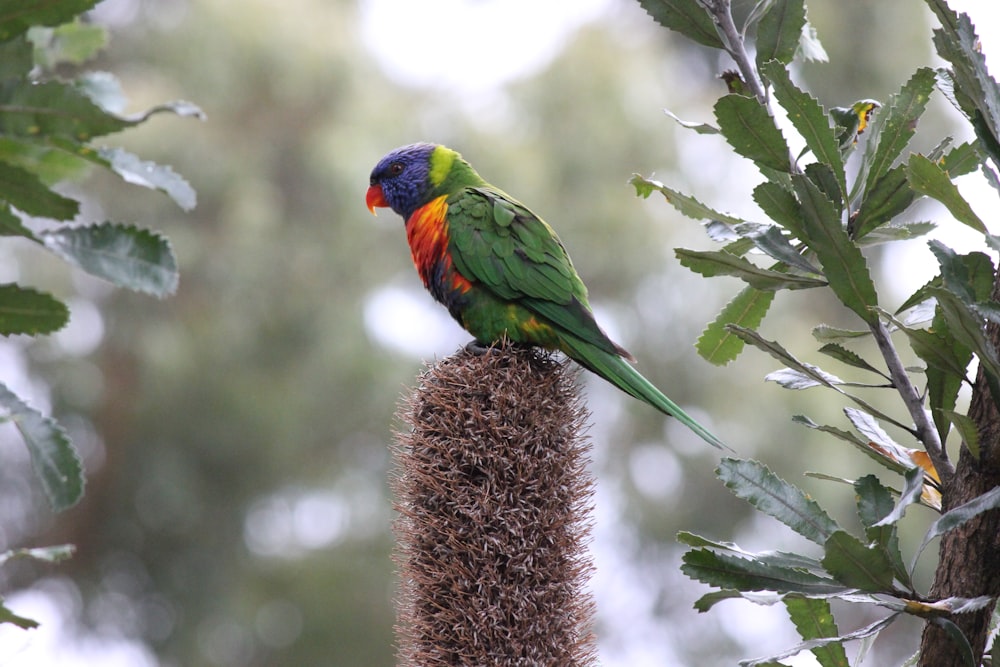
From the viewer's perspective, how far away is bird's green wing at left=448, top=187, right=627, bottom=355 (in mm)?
2422

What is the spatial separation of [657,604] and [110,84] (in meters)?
6.39

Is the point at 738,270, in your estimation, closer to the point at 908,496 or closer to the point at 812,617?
the point at 908,496

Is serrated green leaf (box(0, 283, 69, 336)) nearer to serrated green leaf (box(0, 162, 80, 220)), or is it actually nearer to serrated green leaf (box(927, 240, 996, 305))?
serrated green leaf (box(0, 162, 80, 220))

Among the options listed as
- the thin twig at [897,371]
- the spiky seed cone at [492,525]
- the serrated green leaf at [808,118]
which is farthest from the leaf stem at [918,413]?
the spiky seed cone at [492,525]

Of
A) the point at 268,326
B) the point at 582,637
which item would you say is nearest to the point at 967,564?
the point at 582,637

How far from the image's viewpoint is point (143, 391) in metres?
6.79

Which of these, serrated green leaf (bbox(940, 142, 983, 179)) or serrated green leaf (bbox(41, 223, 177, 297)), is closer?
serrated green leaf (bbox(41, 223, 177, 297))

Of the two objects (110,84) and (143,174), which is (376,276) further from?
(143,174)

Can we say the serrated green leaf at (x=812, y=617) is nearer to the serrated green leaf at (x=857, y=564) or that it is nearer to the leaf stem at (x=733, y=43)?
the serrated green leaf at (x=857, y=564)

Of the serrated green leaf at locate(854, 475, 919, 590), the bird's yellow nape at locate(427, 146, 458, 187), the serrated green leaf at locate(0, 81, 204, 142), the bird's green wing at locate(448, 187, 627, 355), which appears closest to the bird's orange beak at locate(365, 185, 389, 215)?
the bird's yellow nape at locate(427, 146, 458, 187)

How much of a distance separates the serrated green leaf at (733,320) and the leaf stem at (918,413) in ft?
1.26

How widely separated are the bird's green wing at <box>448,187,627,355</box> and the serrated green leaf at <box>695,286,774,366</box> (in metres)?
0.68

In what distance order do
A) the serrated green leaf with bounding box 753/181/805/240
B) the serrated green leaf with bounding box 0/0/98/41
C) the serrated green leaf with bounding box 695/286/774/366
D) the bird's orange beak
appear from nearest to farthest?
the serrated green leaf with bounding box 0/0/98/41 → the serrated green leaf with bounding box 753/181/805/240 → the serrated green leaf with bounding box 695/286/774/366 → the bird's orange beak

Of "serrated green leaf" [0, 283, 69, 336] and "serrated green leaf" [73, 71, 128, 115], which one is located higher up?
"serrated green leaf" [73, 71, 128, 115]
